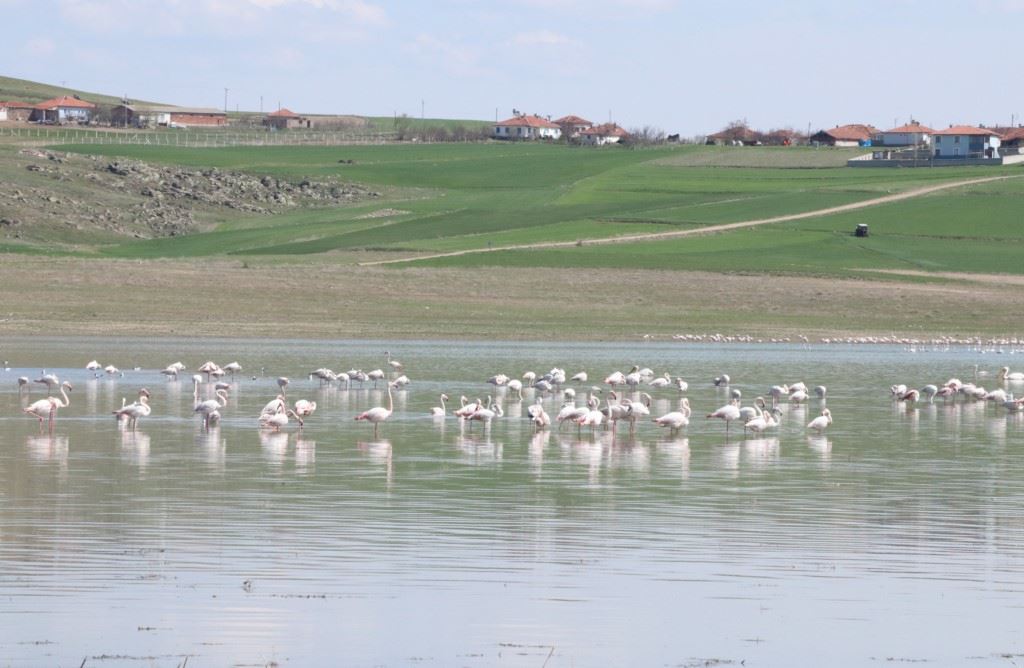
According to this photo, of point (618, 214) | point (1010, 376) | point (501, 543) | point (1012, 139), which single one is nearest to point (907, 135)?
point (1012, 139)

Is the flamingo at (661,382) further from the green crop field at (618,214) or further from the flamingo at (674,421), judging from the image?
the green crop field at (618,214)

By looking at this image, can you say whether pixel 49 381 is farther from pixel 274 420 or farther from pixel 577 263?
pixel 577 263

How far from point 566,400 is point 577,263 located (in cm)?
3549

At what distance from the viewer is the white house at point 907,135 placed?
187 metres

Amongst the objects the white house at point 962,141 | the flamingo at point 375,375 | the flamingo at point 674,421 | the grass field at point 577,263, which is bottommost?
the flamingo at point 375,375

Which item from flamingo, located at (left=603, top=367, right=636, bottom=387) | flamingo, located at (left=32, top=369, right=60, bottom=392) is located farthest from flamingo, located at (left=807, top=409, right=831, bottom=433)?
flamingo, located at (left=32, top=369, right=60, bottom=392)

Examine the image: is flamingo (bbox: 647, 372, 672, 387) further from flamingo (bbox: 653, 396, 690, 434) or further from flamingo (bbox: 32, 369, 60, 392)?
flamingo (bbox: 32, 369, 60, 392)

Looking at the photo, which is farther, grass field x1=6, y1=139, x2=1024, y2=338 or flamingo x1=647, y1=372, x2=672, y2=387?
grass field x1=6, y1=139, x2=1024, y2=338

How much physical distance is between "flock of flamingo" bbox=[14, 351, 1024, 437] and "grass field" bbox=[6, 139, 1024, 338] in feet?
46.3

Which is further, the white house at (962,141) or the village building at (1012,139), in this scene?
the village building at (1012,139)

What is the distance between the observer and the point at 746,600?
15.7 m

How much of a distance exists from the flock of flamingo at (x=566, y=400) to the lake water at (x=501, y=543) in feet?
1.29

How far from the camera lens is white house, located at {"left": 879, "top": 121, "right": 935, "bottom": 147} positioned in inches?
7377

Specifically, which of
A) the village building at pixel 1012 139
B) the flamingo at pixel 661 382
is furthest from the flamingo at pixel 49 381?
the village building at pixel 1012 139
